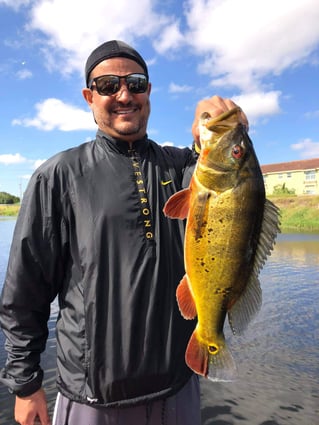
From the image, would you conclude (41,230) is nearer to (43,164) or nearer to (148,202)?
(43,164)

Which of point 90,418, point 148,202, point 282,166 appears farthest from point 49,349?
point 282,166

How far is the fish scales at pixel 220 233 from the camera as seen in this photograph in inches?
97.6

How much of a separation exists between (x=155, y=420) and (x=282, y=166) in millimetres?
59052

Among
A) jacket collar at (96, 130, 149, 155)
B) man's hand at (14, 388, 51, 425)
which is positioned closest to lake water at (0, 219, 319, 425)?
man's hand at (14, 388, 51, 425)

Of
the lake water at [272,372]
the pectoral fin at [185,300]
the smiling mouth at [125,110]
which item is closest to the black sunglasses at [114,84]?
the smiling mouth at [125,110]

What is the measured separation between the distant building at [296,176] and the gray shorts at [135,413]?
5298cm

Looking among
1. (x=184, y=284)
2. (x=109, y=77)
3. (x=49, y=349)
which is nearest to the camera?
(x=184, y=284)

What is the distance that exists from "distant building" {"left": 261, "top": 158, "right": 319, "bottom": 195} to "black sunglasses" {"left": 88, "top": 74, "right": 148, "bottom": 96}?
52602mm

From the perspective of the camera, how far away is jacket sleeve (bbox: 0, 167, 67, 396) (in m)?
2.76

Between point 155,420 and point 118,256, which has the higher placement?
point 118,256

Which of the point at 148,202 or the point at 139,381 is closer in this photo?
the point at 139,381

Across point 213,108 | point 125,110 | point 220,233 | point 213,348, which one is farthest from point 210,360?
point 125,110

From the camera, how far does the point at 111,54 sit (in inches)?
123

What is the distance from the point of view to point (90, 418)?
2625 mm
